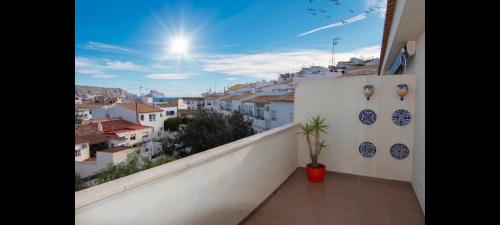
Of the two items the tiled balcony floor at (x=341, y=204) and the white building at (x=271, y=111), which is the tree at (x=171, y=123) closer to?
the white building at (x=271, y=111)

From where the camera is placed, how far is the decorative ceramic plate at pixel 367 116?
15.5 feet

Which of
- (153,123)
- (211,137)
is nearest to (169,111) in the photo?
(153,123)

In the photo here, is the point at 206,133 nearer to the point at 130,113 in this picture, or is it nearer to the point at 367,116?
the point at 367,116

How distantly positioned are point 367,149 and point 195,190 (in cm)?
362

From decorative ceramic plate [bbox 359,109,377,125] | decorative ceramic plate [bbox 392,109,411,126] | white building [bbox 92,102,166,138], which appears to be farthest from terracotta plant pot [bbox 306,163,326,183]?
white building [bbox 92,102,166,138]

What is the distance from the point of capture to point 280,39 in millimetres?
15945

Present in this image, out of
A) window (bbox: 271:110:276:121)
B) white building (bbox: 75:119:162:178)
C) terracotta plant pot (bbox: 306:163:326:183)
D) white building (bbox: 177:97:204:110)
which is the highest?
white building (bbox: 177:97:204:110)

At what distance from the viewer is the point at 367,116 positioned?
477 cm

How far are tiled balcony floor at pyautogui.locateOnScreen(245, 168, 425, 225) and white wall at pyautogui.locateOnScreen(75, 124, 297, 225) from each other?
245 mm

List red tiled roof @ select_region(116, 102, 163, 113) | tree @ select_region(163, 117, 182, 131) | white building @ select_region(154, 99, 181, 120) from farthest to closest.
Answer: white building @ select_region(154, 99, 181, 120), tree @ select_region(163, 117, 182, 131), red tiled roof @ select_region(116, 102, 163, 113)

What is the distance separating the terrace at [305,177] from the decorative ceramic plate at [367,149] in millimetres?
53

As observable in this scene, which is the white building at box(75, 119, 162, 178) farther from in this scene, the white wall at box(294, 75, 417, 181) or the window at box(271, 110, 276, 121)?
the white wall at box(294, 75, 417, 181)

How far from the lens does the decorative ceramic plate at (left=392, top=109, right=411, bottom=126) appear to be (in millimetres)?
4464
